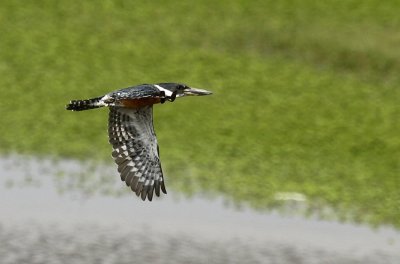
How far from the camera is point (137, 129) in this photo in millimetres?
16578

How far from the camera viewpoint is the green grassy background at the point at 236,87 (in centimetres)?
2850

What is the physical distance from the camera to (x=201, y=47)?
127ft

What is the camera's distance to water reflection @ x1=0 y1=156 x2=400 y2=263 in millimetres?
24516

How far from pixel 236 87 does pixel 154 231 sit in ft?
32.5

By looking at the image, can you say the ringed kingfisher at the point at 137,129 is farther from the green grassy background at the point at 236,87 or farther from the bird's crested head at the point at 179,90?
the green grassy background at the point at 236,87

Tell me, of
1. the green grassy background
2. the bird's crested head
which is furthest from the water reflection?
the bird's crested head

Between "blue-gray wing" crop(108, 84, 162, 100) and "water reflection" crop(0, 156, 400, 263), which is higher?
"blue-gray wing" crop(108, 84, 162, 100)

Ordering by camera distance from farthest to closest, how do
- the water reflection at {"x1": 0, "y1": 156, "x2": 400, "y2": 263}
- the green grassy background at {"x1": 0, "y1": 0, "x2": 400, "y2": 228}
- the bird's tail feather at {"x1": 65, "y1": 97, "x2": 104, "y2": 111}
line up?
the green grassy background at {"x1": 0, "y1": 0, "x2": 400, "y2": 228}
the water reflection at {"x1": 0, "y1": 156, "x2": 400, "y2": 263}
the bird's tail feather at {"x1": 65, "y1": 97, "x2": 104, "y2": 111}

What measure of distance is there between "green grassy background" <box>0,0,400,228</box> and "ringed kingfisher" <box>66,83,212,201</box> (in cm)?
1055

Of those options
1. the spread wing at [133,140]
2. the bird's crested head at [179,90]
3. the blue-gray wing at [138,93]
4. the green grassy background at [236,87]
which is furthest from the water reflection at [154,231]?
the blue-gray wing at [138,93]

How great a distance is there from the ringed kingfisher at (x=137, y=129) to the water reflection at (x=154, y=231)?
7834 millimetres

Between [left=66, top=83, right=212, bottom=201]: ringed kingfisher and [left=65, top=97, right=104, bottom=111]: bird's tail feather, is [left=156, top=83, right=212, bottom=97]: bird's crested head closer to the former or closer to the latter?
[left=66, top=83, right=212, bottom=201]: ringed kingfisher

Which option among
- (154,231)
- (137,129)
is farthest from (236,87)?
(137,129)

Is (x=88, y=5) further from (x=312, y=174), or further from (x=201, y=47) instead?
(x=312, y=174)
